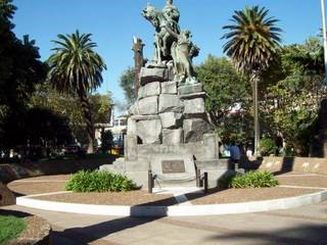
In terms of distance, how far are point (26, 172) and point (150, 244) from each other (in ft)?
67.6

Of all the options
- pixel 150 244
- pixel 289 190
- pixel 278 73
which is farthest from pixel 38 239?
pixel 278 73

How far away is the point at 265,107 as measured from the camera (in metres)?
52.3

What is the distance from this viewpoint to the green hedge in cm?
1780

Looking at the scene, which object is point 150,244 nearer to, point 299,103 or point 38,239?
point 38,239

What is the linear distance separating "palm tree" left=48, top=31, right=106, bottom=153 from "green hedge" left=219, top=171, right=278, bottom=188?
31.8 m

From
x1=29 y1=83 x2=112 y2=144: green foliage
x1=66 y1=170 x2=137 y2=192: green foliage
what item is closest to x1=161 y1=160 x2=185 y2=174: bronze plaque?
x1=66 y1=170 x2=137 y2=192: green foliage

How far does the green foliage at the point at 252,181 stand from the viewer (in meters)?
17.8

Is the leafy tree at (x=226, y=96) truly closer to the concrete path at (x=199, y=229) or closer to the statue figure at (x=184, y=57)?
the statue figure at (x=184, y=57)

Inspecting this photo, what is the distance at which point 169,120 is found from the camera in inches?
833

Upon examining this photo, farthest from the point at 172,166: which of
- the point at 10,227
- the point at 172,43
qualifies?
the point at 10,227

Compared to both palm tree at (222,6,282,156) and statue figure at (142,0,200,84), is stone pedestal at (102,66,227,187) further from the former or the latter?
palm tree at (222,6,282,156)

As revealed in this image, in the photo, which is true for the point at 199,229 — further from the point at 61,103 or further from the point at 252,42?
the point at 61,103

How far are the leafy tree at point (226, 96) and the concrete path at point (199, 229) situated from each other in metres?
40.2

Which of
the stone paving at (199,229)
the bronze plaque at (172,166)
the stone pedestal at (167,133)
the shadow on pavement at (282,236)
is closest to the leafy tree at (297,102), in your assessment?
the stone pedestal at (167,133)
